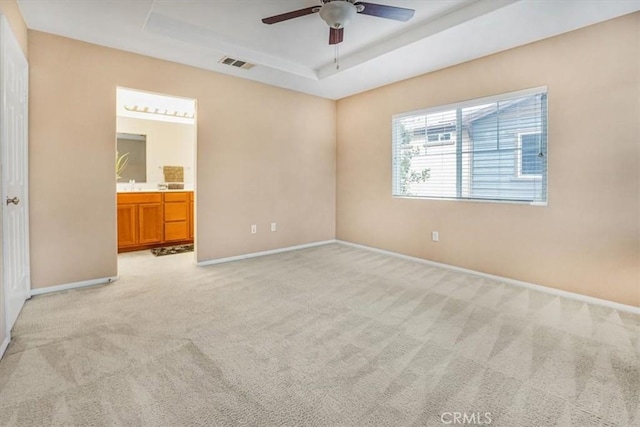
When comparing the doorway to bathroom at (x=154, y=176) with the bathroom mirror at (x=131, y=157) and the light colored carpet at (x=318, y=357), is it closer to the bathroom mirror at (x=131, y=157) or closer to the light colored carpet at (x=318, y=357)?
the bathroom mirror at (x=131, y=157)

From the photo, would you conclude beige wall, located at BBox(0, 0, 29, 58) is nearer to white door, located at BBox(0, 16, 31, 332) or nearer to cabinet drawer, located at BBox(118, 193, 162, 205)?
white door, located at BBox(0, 16, 31, 332)

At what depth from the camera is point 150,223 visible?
→ 5234mm

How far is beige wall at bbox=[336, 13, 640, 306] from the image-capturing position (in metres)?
2.83

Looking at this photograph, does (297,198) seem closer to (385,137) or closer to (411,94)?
(385,137)

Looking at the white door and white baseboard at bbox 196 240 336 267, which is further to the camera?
white baseboard at bbox 196 240 336 267

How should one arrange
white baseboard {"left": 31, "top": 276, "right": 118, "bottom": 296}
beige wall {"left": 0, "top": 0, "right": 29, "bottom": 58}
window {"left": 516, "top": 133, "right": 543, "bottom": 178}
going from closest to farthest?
beige wall {"left": 0, "top": 0, "right": 29, "bottom": 58}
white baseboard {"left": 31, "top": 276, "right": 118, "bottom": 296}
window {"left": 516, "top": 133, "right": 543, "bottom": 178}

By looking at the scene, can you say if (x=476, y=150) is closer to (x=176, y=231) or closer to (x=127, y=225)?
(x=176, y=231)

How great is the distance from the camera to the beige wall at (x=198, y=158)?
3.21 metres

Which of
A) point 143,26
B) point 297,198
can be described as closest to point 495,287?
point 297,198

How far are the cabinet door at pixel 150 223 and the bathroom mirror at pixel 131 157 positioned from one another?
926mm

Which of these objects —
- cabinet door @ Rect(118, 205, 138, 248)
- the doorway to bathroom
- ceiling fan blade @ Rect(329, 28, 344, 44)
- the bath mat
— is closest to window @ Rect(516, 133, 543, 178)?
ceiling fan blade @ Rect(329, 28, 344, 44)

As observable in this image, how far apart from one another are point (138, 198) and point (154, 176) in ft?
3.40

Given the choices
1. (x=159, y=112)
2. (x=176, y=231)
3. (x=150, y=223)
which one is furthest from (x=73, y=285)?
(x=159, y=112)

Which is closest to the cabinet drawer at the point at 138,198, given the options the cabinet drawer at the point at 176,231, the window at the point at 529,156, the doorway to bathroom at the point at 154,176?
the doorway to bathroom at the point at 154,176
